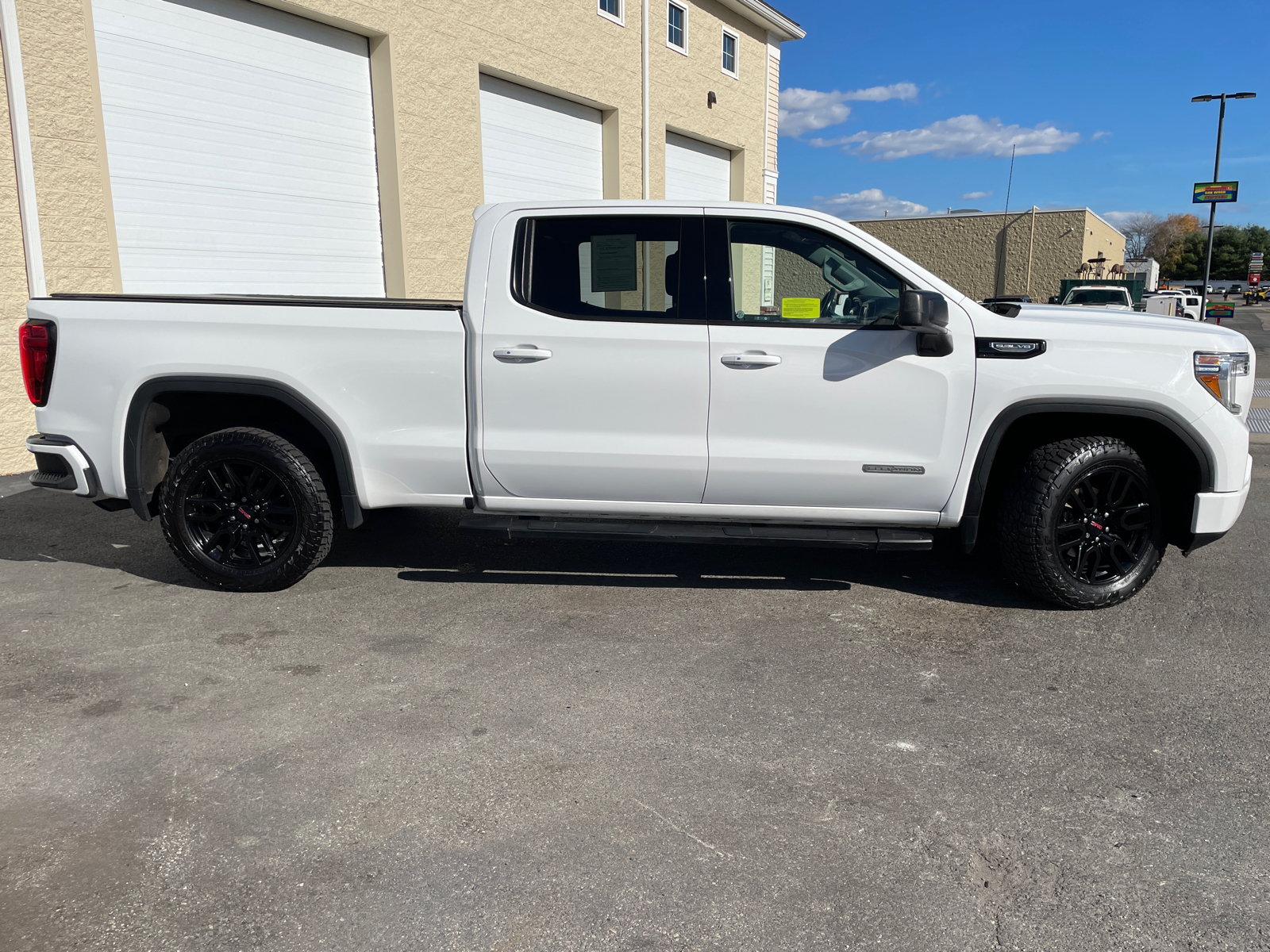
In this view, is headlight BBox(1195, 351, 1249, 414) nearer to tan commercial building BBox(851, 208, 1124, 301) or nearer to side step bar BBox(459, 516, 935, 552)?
side step bar BBox(459, 516, 935, 552)

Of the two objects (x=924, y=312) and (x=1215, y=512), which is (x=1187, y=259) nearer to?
(x=1215, y=512)

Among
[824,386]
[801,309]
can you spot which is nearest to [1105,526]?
[824,386]

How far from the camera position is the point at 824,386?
14.1 feet

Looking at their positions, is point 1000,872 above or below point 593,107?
below

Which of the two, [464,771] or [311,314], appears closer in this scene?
[464,771]

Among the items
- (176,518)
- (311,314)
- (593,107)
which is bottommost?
(176,518)

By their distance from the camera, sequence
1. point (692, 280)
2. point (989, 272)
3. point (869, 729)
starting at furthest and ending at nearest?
point (989, 272) < point (692, 280) < point (869, 729)

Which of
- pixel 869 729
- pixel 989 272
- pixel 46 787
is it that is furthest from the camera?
pixel 989 272

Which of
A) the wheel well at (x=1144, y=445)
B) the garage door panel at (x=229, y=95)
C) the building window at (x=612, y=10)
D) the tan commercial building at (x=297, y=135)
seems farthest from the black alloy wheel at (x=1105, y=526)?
the building window at (x=612, y=10)

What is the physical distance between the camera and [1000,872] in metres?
2.53

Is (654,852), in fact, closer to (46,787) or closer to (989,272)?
(46,787)

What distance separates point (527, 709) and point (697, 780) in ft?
2.65

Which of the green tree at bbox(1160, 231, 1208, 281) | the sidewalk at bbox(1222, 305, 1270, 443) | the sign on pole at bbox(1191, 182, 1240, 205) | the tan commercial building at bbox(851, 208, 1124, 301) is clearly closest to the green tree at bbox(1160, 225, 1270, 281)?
the green tree at bbox(1160, 231, 1208, 281)

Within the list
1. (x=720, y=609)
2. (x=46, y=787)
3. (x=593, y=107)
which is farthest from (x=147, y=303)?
(x=593, y=107)
